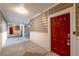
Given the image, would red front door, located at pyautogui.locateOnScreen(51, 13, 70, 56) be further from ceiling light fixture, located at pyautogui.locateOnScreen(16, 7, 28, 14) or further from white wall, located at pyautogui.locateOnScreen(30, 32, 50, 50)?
ceiling light fixture, located at pyautogui.locateOnScreen(16, 7, 28, 14)

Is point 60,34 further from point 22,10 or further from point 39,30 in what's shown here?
point 22,10

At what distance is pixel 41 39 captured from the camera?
68.8 inches

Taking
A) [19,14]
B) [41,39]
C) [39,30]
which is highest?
[19,14]

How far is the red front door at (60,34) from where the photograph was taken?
153 cm

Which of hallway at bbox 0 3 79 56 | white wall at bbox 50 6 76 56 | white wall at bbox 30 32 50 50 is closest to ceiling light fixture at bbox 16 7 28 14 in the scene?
hallway at bbox 0 3 79 56

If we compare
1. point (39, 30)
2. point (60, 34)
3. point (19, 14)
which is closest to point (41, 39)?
point (39, 30)

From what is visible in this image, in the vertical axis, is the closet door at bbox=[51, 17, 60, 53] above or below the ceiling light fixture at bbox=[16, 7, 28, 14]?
below

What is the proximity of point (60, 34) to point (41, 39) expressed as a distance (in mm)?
305

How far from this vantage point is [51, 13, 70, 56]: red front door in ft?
5.00

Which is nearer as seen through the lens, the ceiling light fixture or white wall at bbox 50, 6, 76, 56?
white wall at bbox 50, 6, 76, 56

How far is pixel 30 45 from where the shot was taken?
5.57ft

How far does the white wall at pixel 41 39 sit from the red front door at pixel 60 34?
77mm

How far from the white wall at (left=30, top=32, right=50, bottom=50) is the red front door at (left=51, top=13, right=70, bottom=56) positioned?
0.25ft

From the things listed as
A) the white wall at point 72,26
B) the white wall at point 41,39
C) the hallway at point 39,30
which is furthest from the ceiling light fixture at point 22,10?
the white wall at point 72,26
